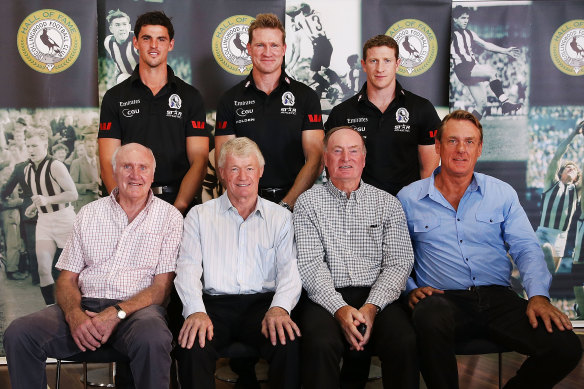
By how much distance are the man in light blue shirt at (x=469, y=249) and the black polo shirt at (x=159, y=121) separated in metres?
1.35

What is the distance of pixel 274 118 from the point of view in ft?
11.6

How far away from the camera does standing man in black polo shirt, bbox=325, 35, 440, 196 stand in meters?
3.53

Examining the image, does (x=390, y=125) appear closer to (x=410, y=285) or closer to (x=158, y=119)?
(x=410, y=285)

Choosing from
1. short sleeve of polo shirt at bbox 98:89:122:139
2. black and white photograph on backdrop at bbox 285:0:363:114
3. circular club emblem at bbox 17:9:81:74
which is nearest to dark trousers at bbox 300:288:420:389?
short sleeve of polo shirt at bbox 98:89:122:139

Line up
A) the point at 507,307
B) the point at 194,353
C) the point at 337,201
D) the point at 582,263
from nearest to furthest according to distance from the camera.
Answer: the point at 194,353 < the point at 507,307 < the point at 337,201 < the point at 582,263

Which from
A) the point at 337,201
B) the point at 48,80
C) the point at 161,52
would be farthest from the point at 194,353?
the point at 48,80

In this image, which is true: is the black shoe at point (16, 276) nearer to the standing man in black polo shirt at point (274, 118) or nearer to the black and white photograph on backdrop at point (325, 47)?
the standing man in black polo shirt at point (274, 118)

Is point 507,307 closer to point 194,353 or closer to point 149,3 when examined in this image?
point 194,353

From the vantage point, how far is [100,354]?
268cm

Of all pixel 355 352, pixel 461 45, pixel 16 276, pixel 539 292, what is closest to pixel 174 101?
pixel 16 276

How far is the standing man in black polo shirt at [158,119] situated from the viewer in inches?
137

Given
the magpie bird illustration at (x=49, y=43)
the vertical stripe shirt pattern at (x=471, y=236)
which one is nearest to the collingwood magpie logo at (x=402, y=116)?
the vertical stripe shirt pattern at (x=471, y=236)

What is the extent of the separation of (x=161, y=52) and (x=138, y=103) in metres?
0.34

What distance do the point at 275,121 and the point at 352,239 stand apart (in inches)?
38.3
